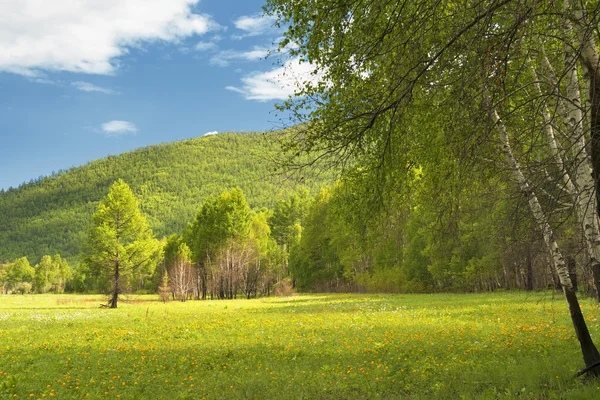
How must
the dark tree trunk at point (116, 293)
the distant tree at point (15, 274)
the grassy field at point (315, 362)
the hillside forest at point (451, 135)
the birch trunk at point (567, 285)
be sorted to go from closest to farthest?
the hillside forest at point (451, 135) < the birch trunk at point (567, 285) < the grassy field at point (315, 362) < the dark tree trunk at point (116, 293) < the distant tree at point (15, 274)

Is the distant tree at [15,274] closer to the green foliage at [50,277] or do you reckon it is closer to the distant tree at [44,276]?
the green foliage at [50,277]

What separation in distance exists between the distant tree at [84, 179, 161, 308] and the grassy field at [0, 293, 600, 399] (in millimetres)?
20228

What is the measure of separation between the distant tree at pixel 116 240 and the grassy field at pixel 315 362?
20.2 metres

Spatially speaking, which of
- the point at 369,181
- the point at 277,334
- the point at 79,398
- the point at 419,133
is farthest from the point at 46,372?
the point at 419,133

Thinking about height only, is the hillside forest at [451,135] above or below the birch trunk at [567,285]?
above

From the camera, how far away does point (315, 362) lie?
1035 cm

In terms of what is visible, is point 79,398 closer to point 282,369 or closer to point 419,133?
point 282,369

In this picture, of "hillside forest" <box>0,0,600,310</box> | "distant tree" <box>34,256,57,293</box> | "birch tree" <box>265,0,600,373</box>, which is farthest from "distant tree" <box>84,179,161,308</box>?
"distant tree" <box>34,256,57,293</box>

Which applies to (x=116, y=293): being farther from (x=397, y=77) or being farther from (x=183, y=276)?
(x=397, y=77)

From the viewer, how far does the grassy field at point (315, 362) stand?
25.5 feet

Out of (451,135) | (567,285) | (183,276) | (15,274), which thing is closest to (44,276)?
(15,274)

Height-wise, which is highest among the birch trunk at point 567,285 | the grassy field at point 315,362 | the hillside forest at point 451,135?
the hillside forest at point 451,135

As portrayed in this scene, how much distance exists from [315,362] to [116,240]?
31429mm

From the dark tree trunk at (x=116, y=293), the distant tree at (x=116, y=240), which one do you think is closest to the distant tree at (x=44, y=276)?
the distant tree at (x=116, y=240)
